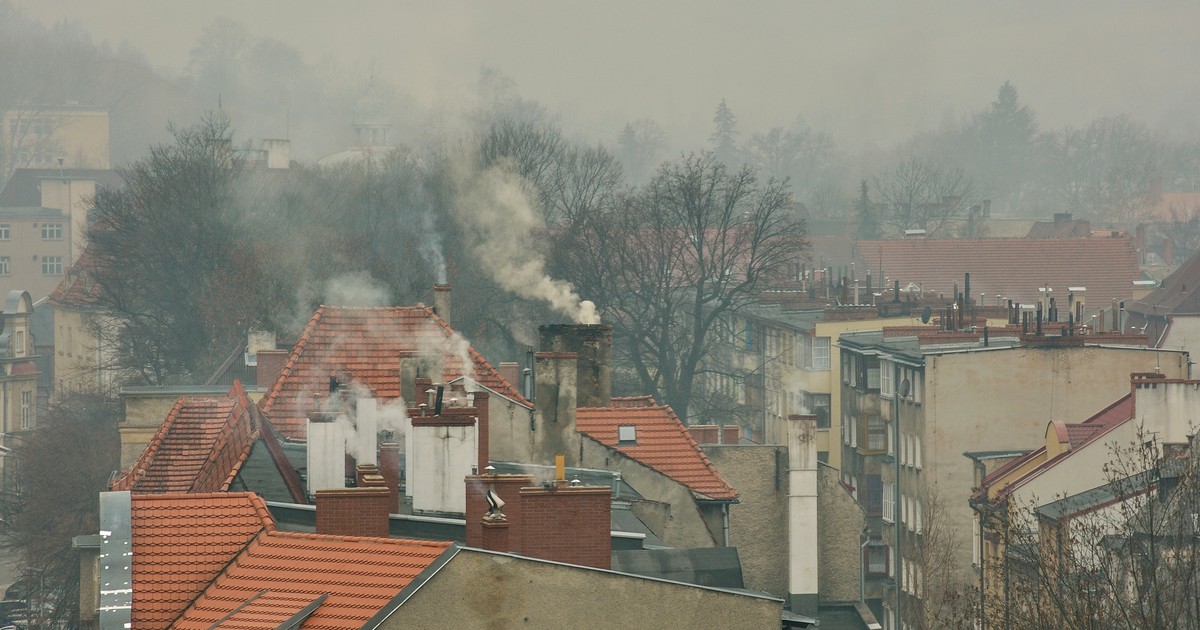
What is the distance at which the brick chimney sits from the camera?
24672mm

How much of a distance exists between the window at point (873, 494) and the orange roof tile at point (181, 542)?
52892 mm

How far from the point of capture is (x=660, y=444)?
39469 mm

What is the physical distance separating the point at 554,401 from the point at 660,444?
280 centimetres

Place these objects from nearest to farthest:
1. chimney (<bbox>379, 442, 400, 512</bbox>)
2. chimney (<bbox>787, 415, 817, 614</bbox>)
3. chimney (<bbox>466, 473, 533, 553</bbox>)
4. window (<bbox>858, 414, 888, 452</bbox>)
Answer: chimney (<bbox>466, 473, 533, 553</bbox>), chimney (<bbox>379, 442, 400, 512</bbox>), chimney (<bbox>787, 415, 817, 614</bbox>), window (<bbox>858, 414, 888, 452</bbox>)

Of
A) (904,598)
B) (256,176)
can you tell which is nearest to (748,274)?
(904,598)

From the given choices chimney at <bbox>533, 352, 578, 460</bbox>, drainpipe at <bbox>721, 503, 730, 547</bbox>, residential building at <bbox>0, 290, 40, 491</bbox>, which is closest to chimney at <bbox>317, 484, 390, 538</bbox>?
chimney at <bbox>533, 352, 578, 460</bbox>

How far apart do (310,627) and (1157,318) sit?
86.6m

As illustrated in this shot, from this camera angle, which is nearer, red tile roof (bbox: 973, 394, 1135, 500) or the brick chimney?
the brick chimney

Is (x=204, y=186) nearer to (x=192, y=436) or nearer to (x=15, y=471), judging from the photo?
(x=15, y=471)

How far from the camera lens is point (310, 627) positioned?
71.3 ft

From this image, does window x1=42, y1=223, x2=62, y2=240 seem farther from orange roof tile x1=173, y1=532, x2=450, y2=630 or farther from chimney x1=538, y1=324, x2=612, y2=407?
orange roof tile x1=173, y1=532, x2=450, y2=630

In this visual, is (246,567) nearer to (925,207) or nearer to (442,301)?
(442,301)

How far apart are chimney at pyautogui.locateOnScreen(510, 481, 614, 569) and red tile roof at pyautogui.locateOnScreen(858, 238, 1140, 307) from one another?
313 ft

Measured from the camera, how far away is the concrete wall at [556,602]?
21906mm
